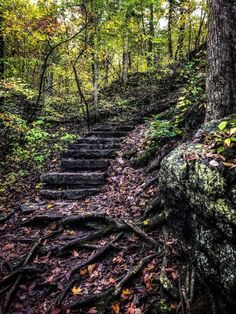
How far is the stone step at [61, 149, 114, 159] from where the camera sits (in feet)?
26.2

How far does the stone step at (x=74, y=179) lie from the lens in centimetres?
686

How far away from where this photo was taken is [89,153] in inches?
320

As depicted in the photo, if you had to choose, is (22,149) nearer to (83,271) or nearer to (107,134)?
(107,134)

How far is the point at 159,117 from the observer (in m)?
8.70

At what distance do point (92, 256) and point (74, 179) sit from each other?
288cm

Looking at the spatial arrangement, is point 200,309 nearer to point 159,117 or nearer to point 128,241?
point 128,241

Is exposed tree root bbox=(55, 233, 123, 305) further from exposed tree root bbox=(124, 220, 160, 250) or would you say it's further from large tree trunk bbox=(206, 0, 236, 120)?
large tree trunk bbox=(206, 0, 236, 120)

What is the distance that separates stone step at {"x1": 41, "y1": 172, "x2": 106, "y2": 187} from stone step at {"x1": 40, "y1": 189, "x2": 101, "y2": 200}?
36 centimetres

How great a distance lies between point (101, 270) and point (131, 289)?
715 millimetres

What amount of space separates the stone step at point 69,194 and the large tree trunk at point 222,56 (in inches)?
137

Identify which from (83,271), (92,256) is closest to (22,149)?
(92,256)

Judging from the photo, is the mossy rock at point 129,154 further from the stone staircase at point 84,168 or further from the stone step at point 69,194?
the stone step at point 69,194

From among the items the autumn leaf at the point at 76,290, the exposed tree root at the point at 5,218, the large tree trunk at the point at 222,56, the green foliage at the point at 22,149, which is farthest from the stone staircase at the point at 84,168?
the large tree trunk at the point at 222,56

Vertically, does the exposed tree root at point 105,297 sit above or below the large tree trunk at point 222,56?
below
